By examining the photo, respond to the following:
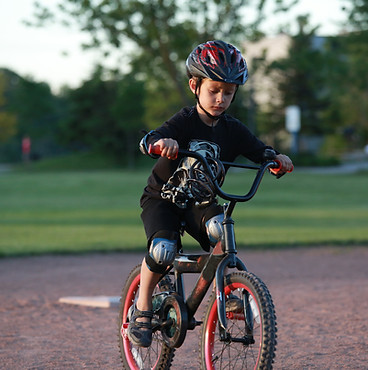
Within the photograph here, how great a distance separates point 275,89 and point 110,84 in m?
15.8

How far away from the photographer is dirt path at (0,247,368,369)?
4.81m

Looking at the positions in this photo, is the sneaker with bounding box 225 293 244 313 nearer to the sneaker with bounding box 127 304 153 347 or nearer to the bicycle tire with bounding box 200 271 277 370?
the bicycle tire with bounding box 200 271 277 370

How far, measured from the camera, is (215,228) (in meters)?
3.71

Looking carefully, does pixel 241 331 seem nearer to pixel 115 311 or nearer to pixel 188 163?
pixel 188 163

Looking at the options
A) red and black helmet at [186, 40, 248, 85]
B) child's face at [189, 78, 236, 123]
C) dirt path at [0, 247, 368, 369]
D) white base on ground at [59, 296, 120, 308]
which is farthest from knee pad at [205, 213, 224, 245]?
white base on ground at [59, 296, 120, 308]

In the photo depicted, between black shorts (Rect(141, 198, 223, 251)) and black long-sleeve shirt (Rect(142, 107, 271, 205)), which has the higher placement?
black long-sleeve shirt (Rect(142, 107, 271, 205))

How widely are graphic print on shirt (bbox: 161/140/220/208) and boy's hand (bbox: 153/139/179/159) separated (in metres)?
0.29

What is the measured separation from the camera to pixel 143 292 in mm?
4039

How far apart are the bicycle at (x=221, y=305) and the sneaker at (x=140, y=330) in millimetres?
49

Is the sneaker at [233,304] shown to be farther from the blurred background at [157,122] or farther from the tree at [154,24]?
the tree at [154,24]

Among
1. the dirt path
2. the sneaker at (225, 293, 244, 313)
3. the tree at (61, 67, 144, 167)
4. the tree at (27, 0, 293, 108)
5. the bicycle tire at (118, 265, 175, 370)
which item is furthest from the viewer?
the tree at (61, 67, 144, 167)

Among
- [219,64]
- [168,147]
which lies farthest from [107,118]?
[168,147]

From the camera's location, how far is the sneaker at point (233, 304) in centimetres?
347

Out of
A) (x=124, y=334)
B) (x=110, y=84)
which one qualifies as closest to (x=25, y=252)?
(x=124, y=334)
